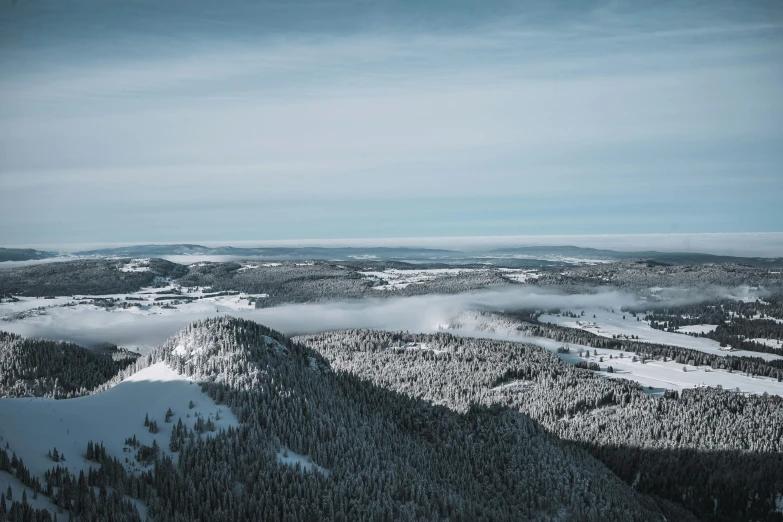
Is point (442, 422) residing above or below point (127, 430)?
below

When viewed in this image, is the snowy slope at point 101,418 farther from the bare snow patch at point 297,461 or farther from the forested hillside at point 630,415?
the forested hillside at point 630,415

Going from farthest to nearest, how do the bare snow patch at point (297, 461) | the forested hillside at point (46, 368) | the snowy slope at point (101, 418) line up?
the forested hillside at point (46, 368) → the bare snow patch at point (297, 461) → the snowy slope at point (101, 418)

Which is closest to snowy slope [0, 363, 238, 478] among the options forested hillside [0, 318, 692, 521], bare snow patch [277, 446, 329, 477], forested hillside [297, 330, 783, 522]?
forested hillside [0, 318, 692, 521]

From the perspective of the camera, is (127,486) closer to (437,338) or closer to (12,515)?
(12,515)

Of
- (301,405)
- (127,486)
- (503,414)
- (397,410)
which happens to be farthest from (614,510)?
(127,486)

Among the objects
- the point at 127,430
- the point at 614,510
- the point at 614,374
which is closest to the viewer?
the point at 127,430

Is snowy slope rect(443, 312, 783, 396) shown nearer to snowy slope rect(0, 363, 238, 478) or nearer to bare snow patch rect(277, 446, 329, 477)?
bare snow patch rect(277, 446, 329, 477)

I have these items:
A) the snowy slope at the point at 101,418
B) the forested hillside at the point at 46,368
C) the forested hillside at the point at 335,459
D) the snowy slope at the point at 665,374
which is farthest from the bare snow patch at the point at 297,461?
the snowy slope at the point at 665,374

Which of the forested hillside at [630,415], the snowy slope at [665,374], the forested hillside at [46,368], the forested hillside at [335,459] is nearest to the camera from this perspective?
the forested hillside at [335,459]
